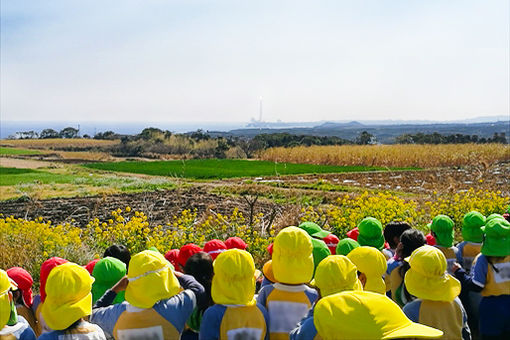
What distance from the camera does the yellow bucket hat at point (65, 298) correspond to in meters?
3.04

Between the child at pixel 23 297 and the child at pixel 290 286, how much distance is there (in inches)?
74.4

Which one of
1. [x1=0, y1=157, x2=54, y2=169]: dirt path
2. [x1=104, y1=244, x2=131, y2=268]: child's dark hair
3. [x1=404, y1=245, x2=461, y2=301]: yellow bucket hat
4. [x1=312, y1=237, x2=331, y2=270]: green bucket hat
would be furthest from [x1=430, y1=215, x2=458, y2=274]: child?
[x1=0, y1=157, x2=54, y2=169]: dirt path

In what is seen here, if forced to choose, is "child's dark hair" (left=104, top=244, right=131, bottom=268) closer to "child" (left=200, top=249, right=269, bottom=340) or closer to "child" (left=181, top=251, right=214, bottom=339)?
"child" (left=181, top=251, right=214, bottom=339)

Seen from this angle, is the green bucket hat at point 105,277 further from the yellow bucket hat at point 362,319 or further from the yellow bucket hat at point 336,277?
the yellow bucket hat at point 362,319

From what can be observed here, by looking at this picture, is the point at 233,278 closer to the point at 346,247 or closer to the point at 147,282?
the point at 147,282

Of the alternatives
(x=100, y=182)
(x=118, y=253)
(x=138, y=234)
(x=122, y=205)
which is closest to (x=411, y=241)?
(x=118, y=253)

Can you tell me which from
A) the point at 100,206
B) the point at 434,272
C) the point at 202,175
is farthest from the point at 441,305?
the point at 202,175


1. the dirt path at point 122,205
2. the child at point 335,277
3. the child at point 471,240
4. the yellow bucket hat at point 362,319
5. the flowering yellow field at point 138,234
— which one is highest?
the yellow bucket hat at point 362,319

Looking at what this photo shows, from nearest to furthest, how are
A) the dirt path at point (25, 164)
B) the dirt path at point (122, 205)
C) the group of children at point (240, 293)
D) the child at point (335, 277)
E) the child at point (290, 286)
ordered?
the child at point (335, 277)
the group of children at point (240, 293)
the child at point (290, 286)
the dirt path at point (122, 205)
the dirt path at point (25, 164)

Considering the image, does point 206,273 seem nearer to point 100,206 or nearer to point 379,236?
point 379,236

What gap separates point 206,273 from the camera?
380 centimetres

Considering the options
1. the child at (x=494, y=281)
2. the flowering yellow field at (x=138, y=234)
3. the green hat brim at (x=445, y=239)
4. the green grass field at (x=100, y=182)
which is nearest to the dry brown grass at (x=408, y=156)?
the green grass field at (x=100, y=182)

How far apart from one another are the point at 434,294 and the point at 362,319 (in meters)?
1.75

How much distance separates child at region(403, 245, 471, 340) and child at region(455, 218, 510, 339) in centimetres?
90
